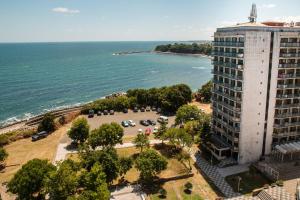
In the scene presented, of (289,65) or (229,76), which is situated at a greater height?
(289,65)

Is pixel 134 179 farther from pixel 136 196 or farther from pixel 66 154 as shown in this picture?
pixel 66 154

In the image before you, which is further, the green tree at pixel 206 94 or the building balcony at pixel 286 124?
the green tree at pixel 206 94

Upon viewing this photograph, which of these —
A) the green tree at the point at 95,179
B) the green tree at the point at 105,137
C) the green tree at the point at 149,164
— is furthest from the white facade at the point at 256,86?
the green tree at the point at 95,179

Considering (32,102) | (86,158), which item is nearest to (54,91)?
(32,102)

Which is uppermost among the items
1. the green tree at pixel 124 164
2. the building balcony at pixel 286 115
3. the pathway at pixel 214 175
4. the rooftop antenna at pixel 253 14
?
the rooftop antenna at pixel 253 14

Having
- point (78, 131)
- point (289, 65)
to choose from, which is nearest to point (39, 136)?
point (78, 131)

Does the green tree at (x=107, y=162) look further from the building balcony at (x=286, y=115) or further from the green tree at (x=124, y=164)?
the building balcony at (x=286, y=115)

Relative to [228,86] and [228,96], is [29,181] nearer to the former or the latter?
A: [228,96]
